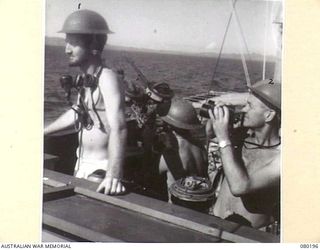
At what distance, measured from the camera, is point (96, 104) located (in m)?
1.50

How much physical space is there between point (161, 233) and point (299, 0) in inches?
33.0

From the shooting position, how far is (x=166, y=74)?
1509mm

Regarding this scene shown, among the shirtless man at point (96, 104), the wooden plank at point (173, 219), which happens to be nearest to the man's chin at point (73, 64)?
the shirtless man at point (96, 104)

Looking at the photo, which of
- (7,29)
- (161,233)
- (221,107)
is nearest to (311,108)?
(221,107)

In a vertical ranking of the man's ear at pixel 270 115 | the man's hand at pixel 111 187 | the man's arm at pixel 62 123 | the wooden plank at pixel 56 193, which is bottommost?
the wooden plank at pixel 56 193

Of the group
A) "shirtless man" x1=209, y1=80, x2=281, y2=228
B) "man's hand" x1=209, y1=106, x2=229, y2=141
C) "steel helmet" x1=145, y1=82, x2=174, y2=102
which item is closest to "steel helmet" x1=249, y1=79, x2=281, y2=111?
"shirtless man" x1=209, y1=80, x2=281, y2=228

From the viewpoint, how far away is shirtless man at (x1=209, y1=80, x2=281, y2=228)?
1484 millimetres

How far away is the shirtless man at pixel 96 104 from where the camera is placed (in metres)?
1.47

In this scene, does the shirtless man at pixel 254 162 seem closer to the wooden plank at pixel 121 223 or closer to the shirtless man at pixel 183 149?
the shirtless man at pixel 183 149

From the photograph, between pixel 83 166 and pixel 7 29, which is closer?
pixel 7 29

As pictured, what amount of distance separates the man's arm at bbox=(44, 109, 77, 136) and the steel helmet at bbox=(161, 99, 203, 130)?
0.92 ft

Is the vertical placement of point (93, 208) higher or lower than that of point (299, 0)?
lower

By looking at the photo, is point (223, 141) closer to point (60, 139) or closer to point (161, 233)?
point (161, 233)

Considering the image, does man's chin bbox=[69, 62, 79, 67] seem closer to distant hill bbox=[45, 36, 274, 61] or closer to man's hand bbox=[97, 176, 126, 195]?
distant hill bbox=[45, 36, 274, 61]
